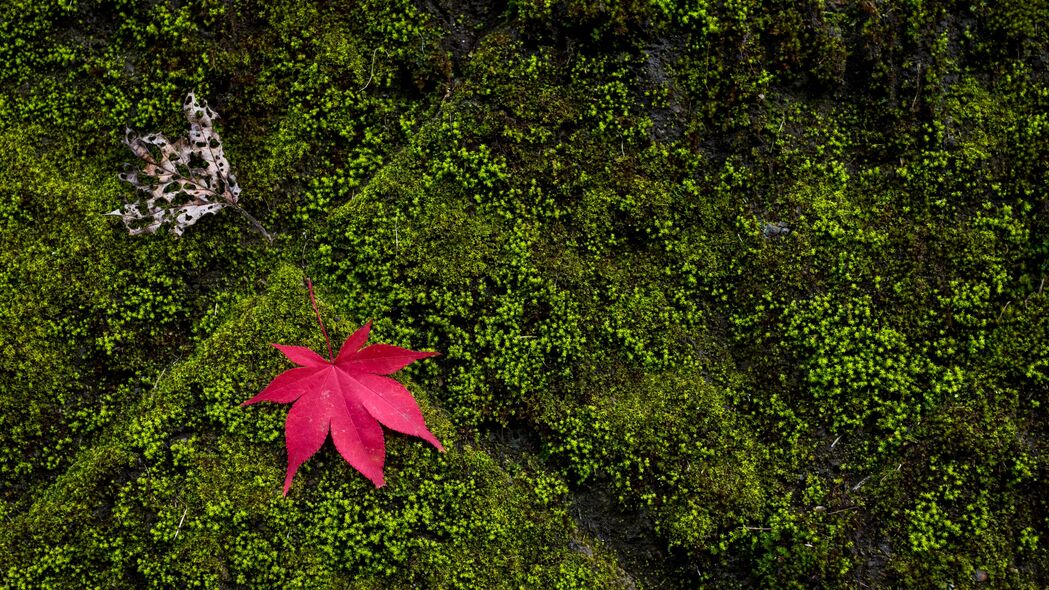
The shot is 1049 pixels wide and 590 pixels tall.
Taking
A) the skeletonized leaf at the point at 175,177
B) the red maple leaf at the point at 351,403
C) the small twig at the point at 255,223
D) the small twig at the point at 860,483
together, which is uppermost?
the skeletonized leaf at the point at 175,177

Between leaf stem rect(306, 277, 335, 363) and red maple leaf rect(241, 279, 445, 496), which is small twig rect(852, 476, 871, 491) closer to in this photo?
red maple leaf rect(241, 279, 445, 496)

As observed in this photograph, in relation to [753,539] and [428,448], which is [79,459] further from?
[753,539]

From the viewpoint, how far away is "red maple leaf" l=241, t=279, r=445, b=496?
122 inches

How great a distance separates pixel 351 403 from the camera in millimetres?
3117

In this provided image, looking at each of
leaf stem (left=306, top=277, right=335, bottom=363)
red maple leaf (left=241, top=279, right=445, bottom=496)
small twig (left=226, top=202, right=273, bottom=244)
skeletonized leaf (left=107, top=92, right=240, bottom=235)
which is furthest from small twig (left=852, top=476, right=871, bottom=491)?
skeletonized leaf (left=107, top=92, right=240, bottom=235)

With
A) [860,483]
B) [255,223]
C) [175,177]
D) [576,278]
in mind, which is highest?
[175,177]

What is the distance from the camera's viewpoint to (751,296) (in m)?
3.69

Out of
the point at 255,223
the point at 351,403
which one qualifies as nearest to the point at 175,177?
the point at 255,223

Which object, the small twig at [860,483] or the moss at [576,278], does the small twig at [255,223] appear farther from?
the small twig at [860,483]

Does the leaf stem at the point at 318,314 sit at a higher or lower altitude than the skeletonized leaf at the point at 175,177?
lower

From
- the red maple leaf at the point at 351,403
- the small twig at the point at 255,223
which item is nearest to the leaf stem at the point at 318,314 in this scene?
the red maple leaf at the point at 351,403

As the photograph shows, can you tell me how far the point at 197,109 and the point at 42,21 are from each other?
3.61ft

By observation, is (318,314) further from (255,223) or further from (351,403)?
(255,223)

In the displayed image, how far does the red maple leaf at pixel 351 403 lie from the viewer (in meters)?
3.09
